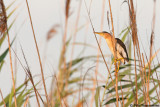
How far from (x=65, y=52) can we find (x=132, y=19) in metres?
0.87

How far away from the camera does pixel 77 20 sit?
2.03m

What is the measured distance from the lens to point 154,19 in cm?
152

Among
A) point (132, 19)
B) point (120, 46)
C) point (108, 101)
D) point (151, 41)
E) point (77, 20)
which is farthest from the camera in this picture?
point (120, 46)

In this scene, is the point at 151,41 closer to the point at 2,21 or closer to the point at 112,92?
the point at 112,92

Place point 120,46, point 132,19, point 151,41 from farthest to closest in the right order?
1. point 120,46
2. point 151,41
3. point 132,19

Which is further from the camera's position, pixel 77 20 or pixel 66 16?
pixel 77 20

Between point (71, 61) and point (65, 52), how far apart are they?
0.09 metres

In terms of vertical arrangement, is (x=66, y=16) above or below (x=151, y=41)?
above

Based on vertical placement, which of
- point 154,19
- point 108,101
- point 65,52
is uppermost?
point 65,52

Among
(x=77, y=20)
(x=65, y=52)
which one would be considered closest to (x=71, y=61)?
(x=65, y=52)

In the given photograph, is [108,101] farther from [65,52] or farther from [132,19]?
[132,19]

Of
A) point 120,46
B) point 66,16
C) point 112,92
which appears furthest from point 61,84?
point 120,46

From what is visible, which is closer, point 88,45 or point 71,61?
point 71,61

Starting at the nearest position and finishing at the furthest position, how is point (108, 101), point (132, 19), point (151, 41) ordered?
point (132, 19), point (151, 41), point (108, 101)
